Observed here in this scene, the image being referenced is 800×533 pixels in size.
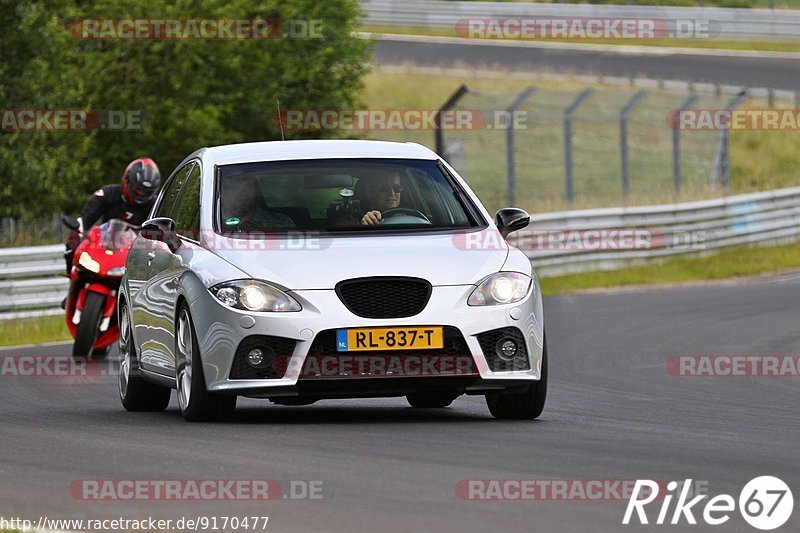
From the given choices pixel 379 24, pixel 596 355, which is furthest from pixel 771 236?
pixel 379 24

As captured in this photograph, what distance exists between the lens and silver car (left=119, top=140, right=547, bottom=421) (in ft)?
30.9

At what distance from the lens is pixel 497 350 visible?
965 cm

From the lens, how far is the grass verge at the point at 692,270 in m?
25.3

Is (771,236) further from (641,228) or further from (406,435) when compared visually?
(406,435)

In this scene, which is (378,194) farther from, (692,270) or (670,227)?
(670,227)

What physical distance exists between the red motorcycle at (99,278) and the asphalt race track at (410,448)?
126cm

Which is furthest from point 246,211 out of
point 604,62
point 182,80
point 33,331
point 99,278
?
point 604,62

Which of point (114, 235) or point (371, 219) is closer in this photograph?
point (371, 219)

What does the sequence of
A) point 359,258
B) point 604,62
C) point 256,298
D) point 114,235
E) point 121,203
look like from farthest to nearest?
point 604,62, point 121,203, point 114,235, point 359,258, point 256,298

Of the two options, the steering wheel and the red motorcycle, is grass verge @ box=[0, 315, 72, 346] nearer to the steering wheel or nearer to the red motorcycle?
the red motorcycle

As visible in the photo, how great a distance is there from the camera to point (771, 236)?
29.2 m

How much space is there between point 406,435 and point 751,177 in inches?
1176

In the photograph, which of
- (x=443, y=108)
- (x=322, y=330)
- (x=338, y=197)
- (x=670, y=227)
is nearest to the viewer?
(x=322, y=330)

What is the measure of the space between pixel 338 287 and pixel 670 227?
18.8m
